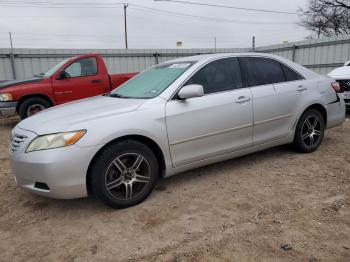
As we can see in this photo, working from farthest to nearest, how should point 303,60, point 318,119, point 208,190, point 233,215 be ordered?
point 303,60
point 318,119
point 208,190
point 233,215

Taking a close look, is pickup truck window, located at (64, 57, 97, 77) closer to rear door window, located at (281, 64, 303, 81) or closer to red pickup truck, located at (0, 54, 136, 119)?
red pickup truck, located at (0, 54, 136, 119)

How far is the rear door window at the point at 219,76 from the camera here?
371cm

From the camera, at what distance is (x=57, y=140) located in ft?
9.55

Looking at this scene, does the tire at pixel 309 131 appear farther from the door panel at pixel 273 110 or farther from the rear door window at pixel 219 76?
the rear door window at pixel 219 76

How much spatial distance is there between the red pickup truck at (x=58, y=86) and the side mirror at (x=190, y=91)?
4.91m

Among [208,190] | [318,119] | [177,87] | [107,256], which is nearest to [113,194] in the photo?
[107,256]

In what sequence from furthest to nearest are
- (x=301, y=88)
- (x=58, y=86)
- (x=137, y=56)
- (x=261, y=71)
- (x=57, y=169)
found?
(x=137, y=56) → (x=58, y=86) → (x=301, y=88) → (x=261, y=71) → (x=57, y=169)

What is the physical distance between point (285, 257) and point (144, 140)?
171cm

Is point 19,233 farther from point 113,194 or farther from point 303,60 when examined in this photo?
point 303,60

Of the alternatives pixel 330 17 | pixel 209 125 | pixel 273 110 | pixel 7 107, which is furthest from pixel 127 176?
pixel 330 17

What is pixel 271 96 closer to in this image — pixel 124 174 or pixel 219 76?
pixel 219 76

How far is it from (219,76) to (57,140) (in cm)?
204

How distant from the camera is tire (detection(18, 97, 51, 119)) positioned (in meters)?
7.30

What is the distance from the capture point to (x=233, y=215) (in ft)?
9.84
